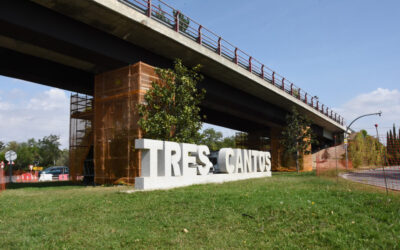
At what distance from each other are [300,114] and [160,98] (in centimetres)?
2421

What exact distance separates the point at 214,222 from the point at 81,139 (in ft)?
62.6

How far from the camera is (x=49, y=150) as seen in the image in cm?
8950

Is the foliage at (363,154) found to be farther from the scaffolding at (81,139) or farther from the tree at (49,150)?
the tree at (49,150)

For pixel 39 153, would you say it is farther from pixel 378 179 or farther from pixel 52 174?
pixel 378 179

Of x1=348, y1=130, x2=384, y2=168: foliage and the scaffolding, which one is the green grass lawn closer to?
the scaffolding

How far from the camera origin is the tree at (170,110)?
17.0m

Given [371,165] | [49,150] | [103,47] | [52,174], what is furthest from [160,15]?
[49,150]

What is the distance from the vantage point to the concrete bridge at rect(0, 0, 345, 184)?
1421cm

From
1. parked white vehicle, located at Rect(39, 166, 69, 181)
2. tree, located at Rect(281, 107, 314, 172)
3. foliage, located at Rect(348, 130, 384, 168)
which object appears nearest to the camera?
foliage, located at Rect(348, 130, 384, 168)

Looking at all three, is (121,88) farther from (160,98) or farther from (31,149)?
(31,149)

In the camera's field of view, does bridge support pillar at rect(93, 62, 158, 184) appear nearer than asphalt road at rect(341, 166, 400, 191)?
No

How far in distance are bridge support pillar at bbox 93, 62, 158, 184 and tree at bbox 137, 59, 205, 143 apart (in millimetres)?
623

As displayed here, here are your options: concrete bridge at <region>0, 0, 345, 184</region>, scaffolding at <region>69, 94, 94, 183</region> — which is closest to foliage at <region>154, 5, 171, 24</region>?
concrete bridge at <region>0, 0, 345, 184</region>

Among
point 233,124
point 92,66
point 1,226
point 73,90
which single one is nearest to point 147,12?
point 92,66
